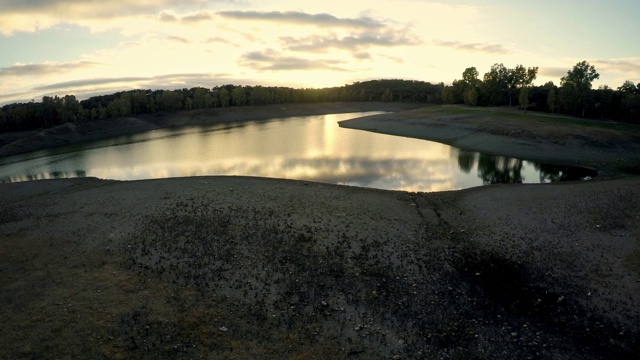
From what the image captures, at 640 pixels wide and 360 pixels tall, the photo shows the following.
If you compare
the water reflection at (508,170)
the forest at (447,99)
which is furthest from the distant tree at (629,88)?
the water reflection at (508,170)

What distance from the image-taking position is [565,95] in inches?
3250

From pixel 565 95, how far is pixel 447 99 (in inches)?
2596

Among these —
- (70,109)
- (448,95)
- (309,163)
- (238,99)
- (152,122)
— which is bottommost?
(309,163)

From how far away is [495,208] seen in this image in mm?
28297

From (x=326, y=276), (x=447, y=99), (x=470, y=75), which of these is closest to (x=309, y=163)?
(x=326, y=276)

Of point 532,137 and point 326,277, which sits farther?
point 532,137

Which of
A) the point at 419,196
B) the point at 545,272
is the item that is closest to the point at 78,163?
the point at 419,196

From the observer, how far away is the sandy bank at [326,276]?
14.6m

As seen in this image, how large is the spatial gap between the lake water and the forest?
4225 centimetres

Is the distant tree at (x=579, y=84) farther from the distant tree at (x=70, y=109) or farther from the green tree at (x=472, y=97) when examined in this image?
the distant tree at (x=70, y=109)

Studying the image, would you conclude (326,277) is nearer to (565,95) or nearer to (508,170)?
(508,170)

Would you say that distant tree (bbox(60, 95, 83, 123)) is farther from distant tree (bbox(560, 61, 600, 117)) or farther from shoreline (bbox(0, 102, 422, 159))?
distant tree (bbox(560, 61, 600, 117))

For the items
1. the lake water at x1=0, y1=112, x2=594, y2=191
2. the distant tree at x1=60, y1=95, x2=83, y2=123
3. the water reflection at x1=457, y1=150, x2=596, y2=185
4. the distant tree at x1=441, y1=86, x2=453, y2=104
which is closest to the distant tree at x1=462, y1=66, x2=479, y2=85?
the distant tree at x1=441, y1=86, x2=453, y2=104

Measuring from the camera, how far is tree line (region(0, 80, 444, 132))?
11244 cm
